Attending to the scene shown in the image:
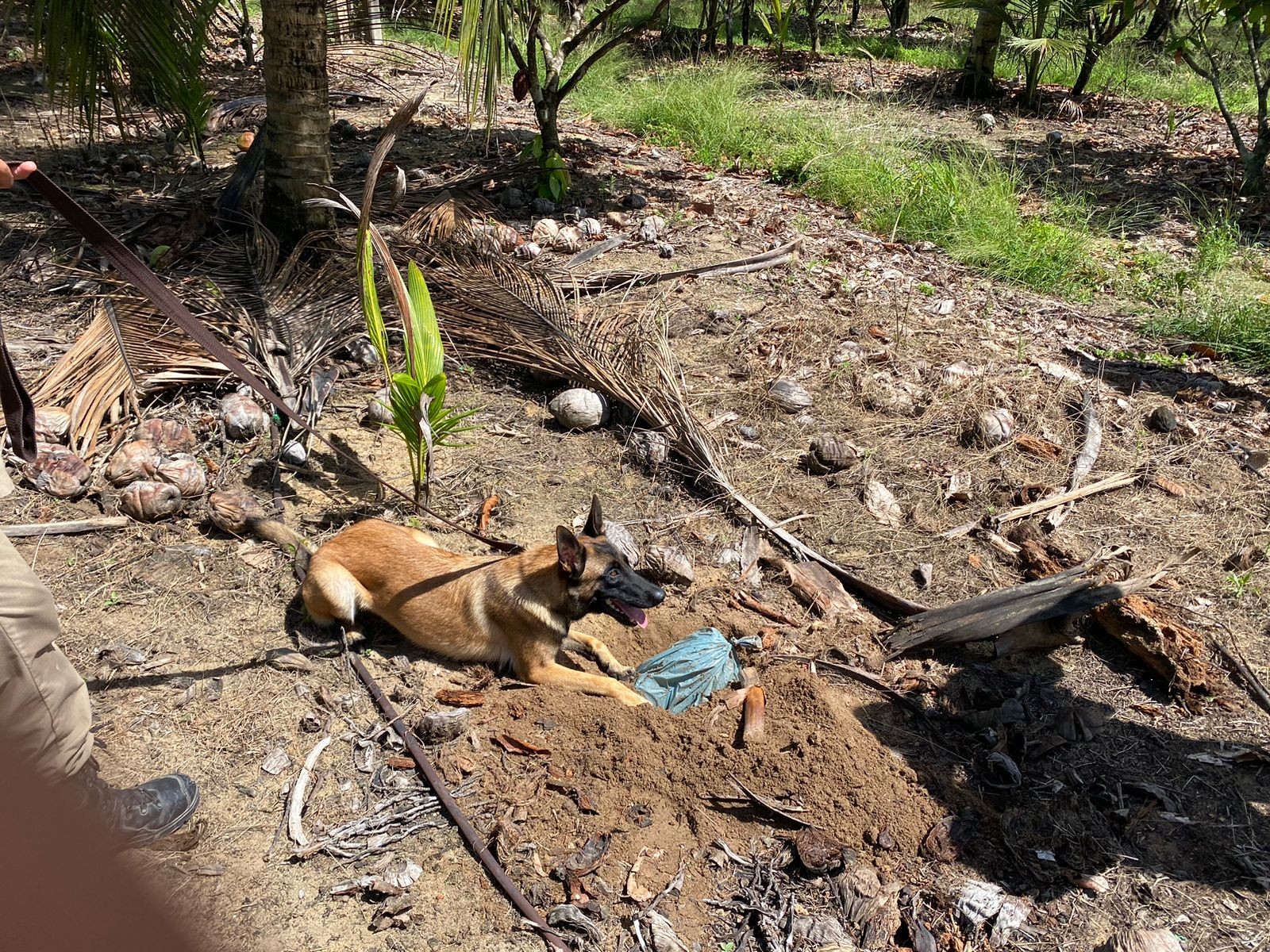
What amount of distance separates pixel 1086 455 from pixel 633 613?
3.45m

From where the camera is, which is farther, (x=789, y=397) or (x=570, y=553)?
(x=789, y=397)

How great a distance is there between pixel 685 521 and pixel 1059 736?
7.29ft

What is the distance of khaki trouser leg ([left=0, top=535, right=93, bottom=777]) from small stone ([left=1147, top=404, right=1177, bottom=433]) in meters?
6.46

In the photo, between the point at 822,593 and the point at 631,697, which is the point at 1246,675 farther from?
the point at 631,697

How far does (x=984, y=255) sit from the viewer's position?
8.48m

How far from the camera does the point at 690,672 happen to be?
409 cm

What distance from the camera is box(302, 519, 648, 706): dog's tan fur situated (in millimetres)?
4145

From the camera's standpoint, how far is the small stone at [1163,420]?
6.04 metres

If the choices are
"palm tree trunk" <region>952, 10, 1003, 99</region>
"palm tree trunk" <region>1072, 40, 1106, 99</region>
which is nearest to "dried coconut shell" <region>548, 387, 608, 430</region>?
"palm tree trunk" <region>952, 10, 1003, 99</region>

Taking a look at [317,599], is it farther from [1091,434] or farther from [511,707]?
[1091,434]

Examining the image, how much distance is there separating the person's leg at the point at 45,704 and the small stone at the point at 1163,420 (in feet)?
20.8

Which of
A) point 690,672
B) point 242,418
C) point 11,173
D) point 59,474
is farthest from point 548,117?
point 11,173

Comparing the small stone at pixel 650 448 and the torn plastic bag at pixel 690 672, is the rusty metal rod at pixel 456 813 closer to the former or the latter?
the torn plastic bag at pixel 690 672

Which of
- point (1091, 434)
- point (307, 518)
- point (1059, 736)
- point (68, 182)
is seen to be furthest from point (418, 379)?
point (68, 182)
